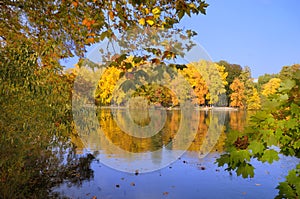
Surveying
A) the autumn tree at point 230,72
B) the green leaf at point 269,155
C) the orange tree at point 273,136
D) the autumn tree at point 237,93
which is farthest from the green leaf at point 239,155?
the autumn tree at point 230,72

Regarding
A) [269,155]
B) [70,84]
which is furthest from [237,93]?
[269,155]

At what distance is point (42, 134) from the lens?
6.28 m

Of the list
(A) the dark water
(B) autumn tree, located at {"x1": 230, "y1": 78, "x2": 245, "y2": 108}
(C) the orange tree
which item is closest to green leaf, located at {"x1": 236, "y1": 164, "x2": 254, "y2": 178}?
(C) the orange tree

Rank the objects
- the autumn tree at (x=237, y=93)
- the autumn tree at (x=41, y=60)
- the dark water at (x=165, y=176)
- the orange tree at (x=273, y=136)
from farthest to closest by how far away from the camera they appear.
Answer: the autumn tree at (x=237, y=93)
the dark water at (x=165, y=176)
the autumn tree at (x=41, y=60)
the orange tree at (x=273, y=136)

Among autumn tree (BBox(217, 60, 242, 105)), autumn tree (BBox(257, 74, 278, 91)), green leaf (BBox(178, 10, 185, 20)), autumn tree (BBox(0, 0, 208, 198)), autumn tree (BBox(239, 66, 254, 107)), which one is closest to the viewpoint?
green leaf (BBox(178, 10, 185, 20))

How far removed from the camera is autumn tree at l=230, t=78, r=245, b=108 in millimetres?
60031

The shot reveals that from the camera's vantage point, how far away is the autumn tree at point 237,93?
60031 mm

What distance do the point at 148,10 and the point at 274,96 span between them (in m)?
2.07

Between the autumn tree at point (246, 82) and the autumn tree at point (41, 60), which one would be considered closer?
the autumn tree at point (41, 60)

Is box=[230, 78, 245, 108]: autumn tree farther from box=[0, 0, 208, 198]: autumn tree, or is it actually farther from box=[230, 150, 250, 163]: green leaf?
box=[230, 150, 250, 163]: green leaf

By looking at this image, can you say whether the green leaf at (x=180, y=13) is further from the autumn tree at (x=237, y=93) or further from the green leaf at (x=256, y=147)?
the autumn tree at (x=237, y=93)

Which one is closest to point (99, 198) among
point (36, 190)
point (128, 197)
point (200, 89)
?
point (128, 197)

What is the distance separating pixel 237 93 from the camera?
60.5 meters

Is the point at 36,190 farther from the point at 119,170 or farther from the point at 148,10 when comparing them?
the point at 148,10
